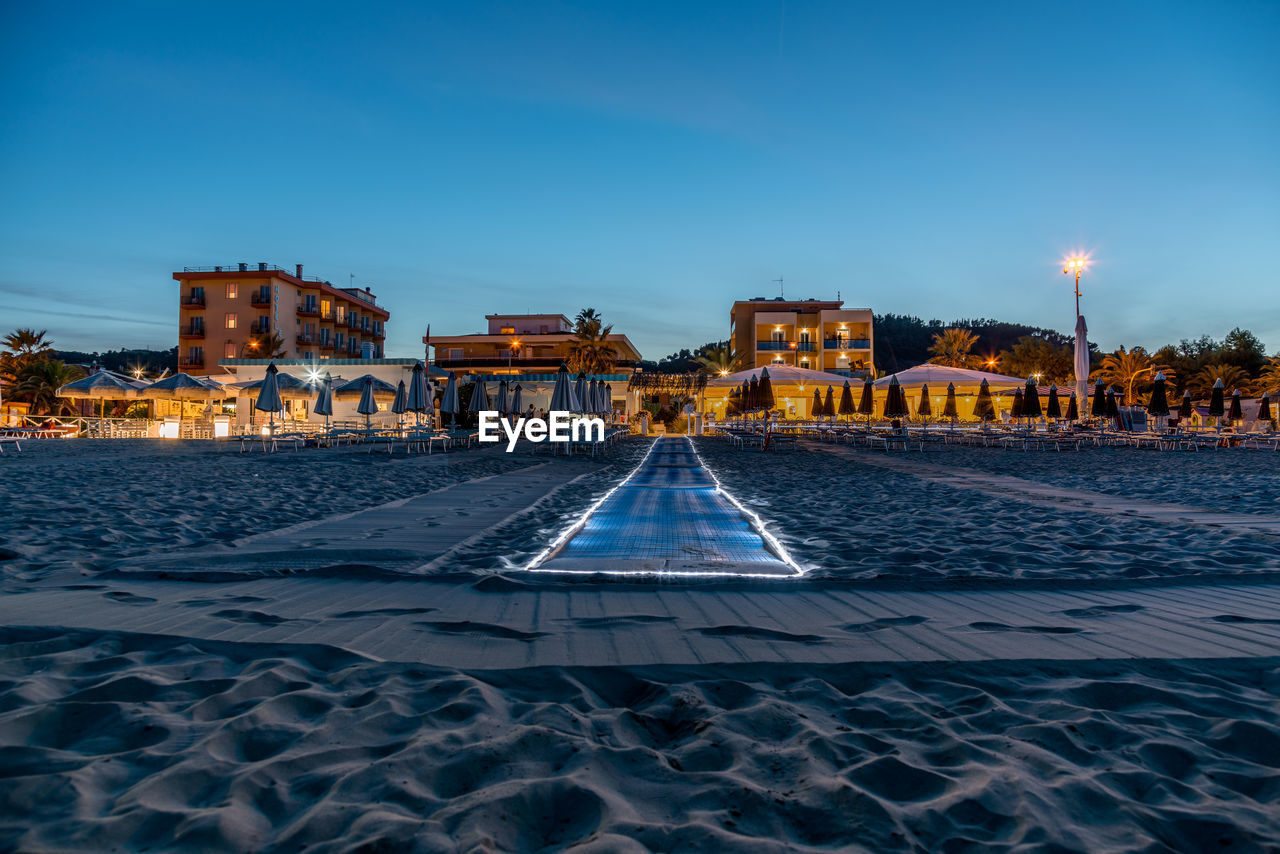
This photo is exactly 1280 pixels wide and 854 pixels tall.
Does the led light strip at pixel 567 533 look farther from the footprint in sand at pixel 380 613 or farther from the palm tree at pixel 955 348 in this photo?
the palm tree at pixel 955 348

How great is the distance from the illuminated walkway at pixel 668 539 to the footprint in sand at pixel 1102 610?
1557mm

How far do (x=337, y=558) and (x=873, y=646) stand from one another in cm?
362

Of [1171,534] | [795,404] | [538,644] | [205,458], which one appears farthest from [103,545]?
[795,404]

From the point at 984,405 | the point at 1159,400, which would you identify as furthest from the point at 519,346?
the point at 1159,400

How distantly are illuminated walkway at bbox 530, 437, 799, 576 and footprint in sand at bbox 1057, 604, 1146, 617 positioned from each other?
5.11 ft

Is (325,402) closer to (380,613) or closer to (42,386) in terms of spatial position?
(380,613)

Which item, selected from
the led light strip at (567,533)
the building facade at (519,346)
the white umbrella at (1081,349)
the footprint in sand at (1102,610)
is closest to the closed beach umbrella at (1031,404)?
the white umbrella at (1081,349)

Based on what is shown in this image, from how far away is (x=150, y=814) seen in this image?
165 centimetres

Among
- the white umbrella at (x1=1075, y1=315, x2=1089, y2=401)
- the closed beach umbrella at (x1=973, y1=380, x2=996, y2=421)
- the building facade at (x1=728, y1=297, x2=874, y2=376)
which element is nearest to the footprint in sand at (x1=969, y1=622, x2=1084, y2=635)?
the white umbrella at (x1=1075, y1=315, x2=1089, y2=401)

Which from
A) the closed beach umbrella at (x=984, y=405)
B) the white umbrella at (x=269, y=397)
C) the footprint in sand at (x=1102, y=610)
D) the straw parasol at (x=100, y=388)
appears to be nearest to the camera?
the footprint in sand at (x=1102, y=610)

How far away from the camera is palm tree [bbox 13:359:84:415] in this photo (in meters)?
36.0

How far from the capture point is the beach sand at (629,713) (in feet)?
5.44

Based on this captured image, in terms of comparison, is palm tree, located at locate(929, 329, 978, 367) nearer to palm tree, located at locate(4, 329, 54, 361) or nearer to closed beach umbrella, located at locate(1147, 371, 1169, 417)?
closed beach umbrella, located at locate(1147, 371, 1169, 417)

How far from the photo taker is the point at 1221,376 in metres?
40.1
